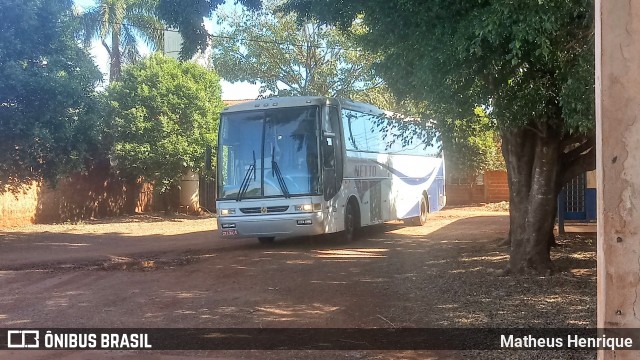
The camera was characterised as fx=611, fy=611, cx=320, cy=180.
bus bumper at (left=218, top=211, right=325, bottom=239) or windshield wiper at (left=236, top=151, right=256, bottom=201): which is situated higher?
windshield wiper at (left=236, top=151, right=256, bottom=201)

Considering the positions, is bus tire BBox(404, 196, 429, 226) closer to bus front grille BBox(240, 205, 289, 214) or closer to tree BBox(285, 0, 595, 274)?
bus front grille BBox(240, 205, 289, 214)

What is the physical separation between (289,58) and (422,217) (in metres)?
8.64

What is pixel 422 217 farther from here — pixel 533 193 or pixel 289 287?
pixel 289 287

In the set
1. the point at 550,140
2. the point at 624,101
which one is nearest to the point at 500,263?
the point at 550,140

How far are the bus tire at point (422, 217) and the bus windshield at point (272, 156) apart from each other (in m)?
8.47

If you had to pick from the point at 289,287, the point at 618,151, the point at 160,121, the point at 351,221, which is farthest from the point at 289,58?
the point at 618,151

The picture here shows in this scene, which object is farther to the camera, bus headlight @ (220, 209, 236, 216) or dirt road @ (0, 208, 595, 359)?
bus headlight @ (220, 209, 236, 216)

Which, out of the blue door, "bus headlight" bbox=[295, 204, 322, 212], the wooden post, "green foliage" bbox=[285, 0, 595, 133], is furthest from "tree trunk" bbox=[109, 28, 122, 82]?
the wooden post

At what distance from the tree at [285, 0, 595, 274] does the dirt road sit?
4.63 ft

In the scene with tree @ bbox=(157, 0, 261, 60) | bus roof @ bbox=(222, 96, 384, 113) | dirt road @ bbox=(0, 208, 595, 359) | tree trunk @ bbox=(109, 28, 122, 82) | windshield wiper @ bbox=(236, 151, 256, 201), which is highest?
tree trunk @ bbox=(109, 28, 122, 82)

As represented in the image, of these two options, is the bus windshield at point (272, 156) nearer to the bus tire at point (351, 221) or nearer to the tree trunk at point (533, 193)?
the bus tire at point (351, 221)

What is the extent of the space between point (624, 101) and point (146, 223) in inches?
884

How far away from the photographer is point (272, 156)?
45.5ft

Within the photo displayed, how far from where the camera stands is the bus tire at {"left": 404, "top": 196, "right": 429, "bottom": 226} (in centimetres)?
2138
